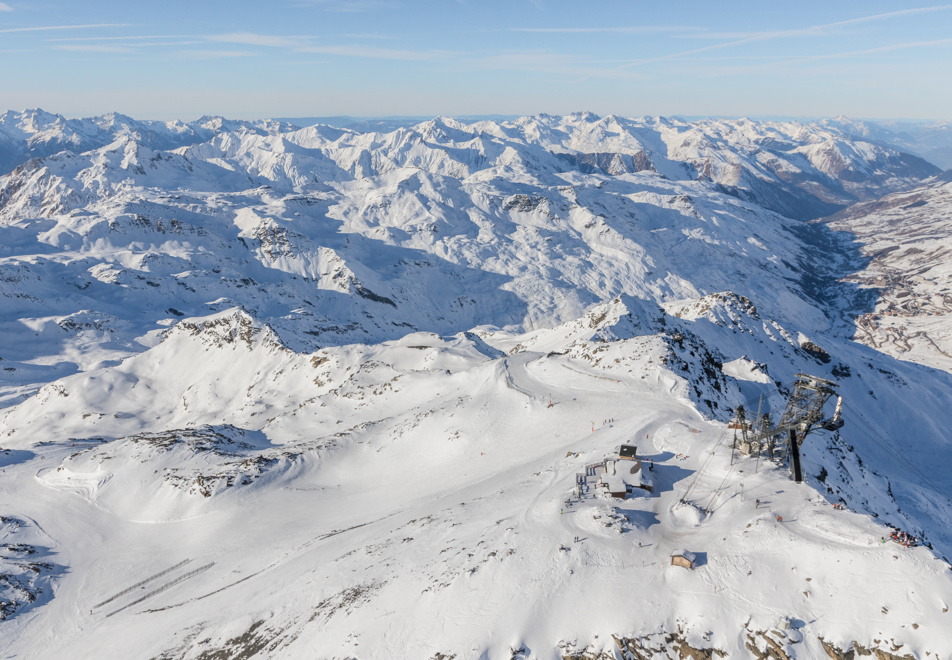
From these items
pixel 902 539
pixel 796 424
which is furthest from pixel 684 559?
pixel 796 424

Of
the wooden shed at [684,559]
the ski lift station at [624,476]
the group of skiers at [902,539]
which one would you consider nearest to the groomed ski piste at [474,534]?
the wooden shed at [684,559]

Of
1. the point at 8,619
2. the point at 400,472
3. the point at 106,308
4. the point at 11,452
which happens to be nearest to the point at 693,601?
the point at 400,472

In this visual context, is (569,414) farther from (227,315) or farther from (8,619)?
(227,315)

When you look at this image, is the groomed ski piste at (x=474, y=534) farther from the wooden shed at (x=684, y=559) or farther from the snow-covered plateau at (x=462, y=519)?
the wooden shed at (x=684, y=559)

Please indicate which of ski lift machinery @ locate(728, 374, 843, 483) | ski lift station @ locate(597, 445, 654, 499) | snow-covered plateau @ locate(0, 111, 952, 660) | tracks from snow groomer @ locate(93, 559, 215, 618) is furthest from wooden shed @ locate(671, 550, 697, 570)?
tracks from snow groomer @ locate(93, 559, 215, 618)

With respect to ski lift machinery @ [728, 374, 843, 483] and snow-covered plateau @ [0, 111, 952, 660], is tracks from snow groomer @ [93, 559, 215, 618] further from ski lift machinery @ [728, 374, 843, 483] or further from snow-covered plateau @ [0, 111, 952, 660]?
ski lift machinery @ [728, 374, 843, 483]
